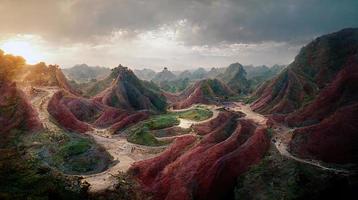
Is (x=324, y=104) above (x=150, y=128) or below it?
above

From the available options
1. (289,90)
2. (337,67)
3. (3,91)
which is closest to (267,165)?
(3,91)

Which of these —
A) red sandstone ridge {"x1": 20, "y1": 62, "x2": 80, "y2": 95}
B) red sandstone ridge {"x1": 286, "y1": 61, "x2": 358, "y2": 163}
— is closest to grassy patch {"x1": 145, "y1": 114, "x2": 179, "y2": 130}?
red sandstone ridge {"x1": 286, "y1": 61, "x2": 358, "y2": 163}

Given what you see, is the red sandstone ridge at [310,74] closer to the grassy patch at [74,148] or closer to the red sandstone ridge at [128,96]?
the red sandstone ridge at [128,96]

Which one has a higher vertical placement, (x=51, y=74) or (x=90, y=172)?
(x=51, y=74)

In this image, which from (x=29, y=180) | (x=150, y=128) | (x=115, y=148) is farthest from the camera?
(x=150, y=128)

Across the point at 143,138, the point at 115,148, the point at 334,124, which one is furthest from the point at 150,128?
the point at 334,124

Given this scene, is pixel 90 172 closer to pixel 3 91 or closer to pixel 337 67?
pixel 3 91

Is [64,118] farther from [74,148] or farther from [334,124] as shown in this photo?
[334,124]
